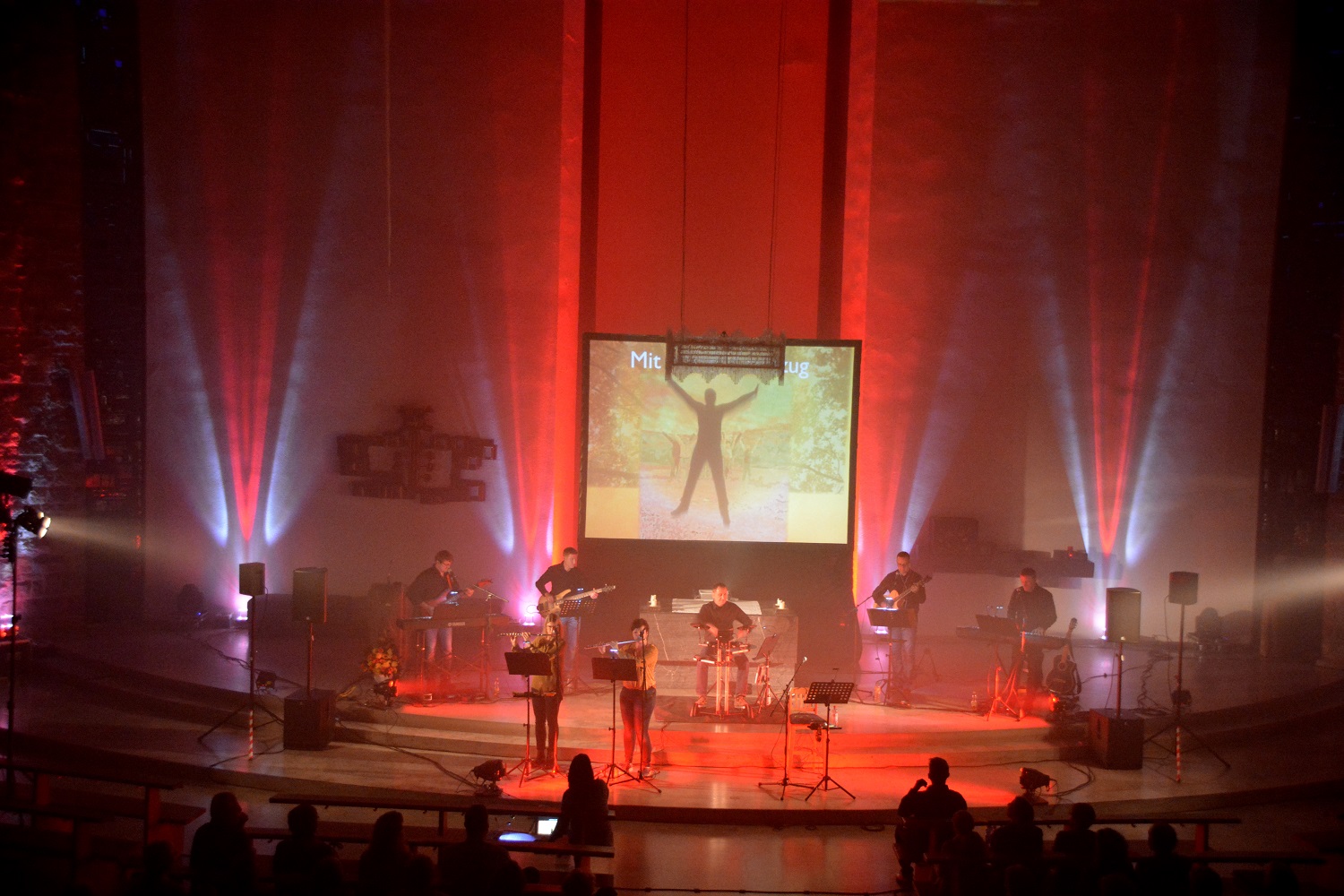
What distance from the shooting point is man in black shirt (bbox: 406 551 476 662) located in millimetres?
11438

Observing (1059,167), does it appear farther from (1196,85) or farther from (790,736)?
(790,736)

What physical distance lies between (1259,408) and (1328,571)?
220cm

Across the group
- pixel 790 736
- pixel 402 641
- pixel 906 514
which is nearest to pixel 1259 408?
pixel 906 514

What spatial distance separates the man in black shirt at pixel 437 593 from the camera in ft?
37.5

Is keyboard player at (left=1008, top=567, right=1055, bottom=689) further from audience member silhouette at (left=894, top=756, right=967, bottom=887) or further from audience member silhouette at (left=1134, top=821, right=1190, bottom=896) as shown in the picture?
audience member silhouette at (left=1134, top=821, right=1190, bottom=896)

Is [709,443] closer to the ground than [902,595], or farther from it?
farther from it

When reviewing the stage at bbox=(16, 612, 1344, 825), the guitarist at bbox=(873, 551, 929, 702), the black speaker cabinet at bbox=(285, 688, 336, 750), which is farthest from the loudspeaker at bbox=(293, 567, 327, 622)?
the guitarist at bbox=(873, 551, 929, 702)

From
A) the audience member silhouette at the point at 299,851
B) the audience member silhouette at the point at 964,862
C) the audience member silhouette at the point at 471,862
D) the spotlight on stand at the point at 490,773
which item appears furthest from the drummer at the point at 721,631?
the audience member silhouette at the point at 299,851

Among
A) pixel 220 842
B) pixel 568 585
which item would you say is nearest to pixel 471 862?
pixel 220 842

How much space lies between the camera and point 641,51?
13766mm

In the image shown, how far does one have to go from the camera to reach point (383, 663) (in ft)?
33.9

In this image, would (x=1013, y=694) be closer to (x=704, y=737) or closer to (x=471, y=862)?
(x=704, y=737)

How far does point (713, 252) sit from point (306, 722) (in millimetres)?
7683

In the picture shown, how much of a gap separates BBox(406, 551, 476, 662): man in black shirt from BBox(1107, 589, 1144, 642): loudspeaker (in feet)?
21.9
